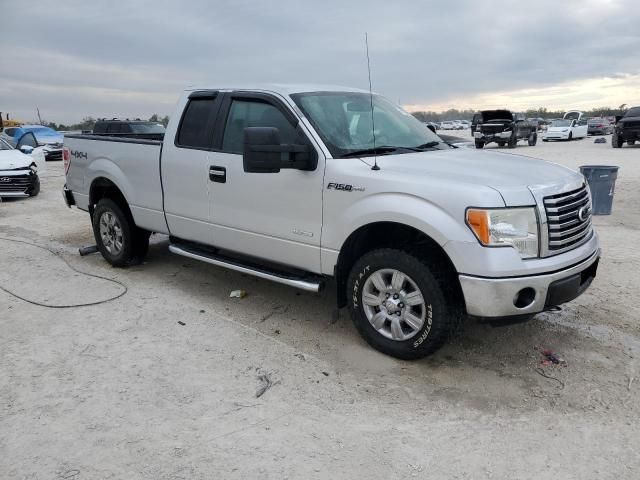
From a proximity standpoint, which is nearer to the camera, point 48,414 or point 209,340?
point 48,414

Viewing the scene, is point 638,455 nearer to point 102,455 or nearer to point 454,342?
point 454,342

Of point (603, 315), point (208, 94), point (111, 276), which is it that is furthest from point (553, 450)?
point (111, 276)

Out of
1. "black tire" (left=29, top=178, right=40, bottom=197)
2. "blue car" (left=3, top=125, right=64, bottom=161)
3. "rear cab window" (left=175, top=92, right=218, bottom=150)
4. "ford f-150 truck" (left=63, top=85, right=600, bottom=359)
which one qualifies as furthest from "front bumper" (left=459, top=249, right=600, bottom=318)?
"blue car" (left=3, top=125, right=64, bottom=161)

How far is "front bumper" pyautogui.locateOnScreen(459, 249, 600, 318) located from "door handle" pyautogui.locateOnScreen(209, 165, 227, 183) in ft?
7.49

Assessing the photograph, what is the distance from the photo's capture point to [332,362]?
3.84 metres

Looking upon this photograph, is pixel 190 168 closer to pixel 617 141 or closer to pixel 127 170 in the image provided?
pixel 127 170

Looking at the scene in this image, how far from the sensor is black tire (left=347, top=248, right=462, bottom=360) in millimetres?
3484

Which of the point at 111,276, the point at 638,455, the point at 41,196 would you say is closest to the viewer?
the point at 638,455

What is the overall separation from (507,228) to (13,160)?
40.2 feet

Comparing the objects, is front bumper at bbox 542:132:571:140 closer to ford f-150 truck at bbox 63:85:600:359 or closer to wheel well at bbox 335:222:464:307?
ford f-150 truck at bbox 63:85:600:359

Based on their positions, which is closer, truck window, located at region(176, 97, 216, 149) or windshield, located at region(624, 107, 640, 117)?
truck window, located at region(176, 97, 216, 149)

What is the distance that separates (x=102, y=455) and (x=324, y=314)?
2.34 meters

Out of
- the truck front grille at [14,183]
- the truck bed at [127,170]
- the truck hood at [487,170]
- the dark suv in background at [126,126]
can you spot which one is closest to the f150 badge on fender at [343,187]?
the truck hood at [487,170]

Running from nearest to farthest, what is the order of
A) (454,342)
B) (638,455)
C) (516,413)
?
(638,455), (516,413), (454,342)
